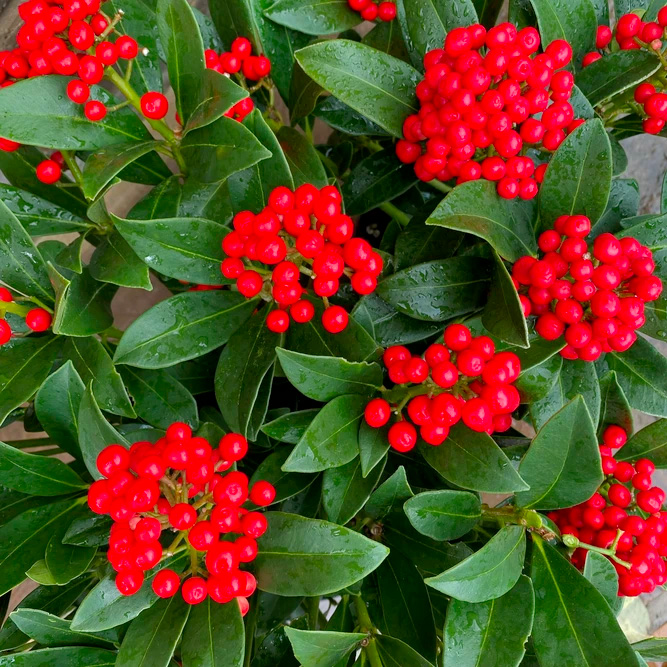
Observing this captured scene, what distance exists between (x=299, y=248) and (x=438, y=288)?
0.23 meters

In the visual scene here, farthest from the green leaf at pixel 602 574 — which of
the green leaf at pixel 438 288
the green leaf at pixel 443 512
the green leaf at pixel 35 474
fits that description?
the green leaf at pixel 35 474

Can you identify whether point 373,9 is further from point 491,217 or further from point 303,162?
point 491,217

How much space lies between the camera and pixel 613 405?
825mm

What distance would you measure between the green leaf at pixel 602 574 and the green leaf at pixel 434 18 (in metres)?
0.70

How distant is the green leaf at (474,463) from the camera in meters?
0.66

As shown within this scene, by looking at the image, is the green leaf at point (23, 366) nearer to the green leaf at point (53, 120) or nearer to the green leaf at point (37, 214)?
the green leaf at point (37, 214)

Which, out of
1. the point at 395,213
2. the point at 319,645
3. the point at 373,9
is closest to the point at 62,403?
the point at 319,645

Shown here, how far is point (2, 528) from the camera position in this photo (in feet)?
2.60

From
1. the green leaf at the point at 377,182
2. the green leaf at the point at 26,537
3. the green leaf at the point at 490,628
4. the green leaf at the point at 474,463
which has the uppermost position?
the green leaf at the point at 377,182

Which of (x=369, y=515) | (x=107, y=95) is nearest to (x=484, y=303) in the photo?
(x=369, y=515)

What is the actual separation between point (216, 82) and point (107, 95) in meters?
0.20

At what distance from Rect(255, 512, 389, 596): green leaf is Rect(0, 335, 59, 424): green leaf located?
0.37 m

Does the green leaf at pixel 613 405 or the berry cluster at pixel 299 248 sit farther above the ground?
the berry cluster at pixel 299 248

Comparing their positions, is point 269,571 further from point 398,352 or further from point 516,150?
point 516,150
